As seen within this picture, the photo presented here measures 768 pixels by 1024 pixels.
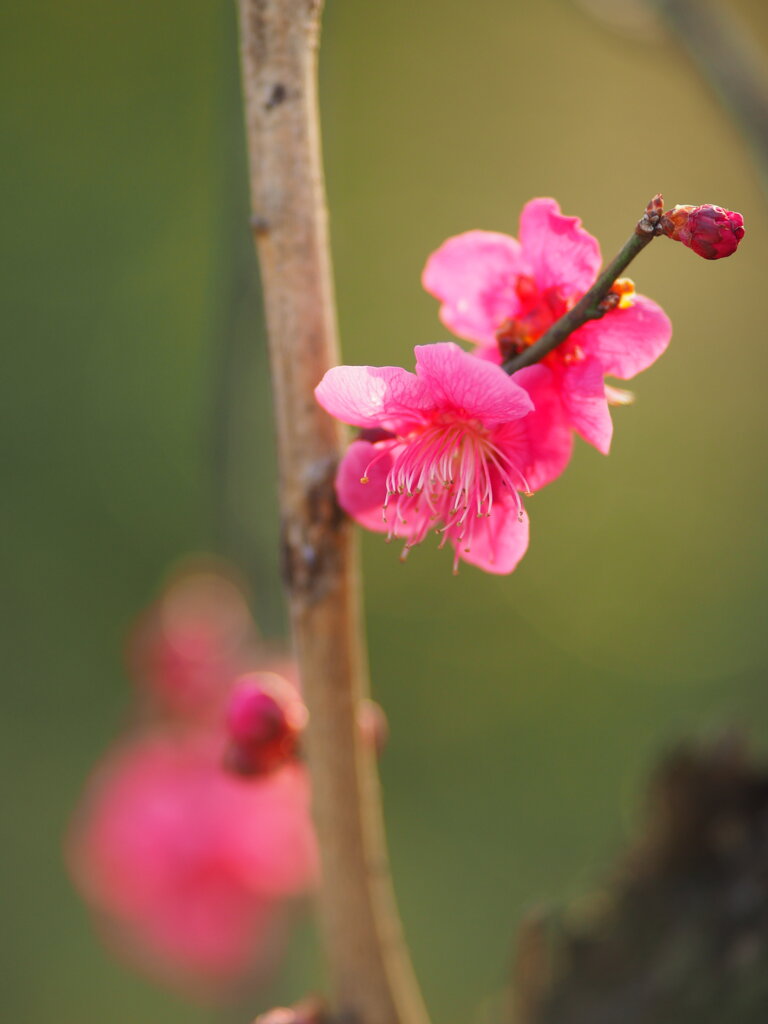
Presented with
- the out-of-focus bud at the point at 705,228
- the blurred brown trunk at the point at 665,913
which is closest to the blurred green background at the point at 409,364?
the blurred brown trunk at the point at 665,913

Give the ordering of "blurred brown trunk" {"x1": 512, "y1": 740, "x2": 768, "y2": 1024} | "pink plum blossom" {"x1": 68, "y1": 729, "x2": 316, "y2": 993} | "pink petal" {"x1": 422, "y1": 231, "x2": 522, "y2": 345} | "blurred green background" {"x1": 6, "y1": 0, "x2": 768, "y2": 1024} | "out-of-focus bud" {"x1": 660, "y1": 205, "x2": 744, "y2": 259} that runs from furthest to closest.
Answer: "blurred green background" {"x1": 6, "y1": 0, "x2": 768, "y2": 1024}, "pink plum blossom" {"x1": 68, "y1": 729, "x2": 316, "y2": 993}, "blurred brown trunk" {"x1": 512, "y1": 740, "x2": 768, "y2": 1024}, "pink petal" {"x1": 422, "y1": 231, "x2": 522, "y2": 345}, "out-of-focus bud" {"x1": 660, "y1": 205, "x2": 744, "y2": 259}

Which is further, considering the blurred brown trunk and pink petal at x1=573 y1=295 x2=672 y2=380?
the blurred brown trunk

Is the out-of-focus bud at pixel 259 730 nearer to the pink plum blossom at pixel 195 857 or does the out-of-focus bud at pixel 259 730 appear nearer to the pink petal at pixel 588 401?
the pink petal at pixel 588 401

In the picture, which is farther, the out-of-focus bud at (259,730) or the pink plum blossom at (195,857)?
the pink plum blossom at (195,857)

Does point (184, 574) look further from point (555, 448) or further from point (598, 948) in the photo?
point (555, 448)

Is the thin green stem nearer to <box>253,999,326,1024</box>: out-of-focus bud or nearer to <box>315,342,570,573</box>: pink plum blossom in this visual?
<box>315,342,570,573</box>: pink plum blossom

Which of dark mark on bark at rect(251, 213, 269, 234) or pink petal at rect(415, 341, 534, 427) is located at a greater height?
dark mark on bark at rect(251, 213, 269, 234)

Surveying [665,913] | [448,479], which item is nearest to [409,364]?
[665,913]

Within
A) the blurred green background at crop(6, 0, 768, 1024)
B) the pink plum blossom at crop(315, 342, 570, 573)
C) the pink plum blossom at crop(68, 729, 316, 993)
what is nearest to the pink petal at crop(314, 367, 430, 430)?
the pink plum blossom at crop(315, 342, 570, 573)
